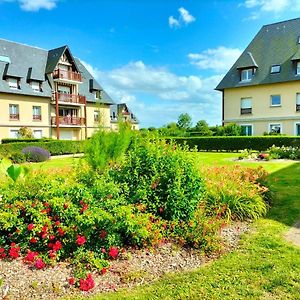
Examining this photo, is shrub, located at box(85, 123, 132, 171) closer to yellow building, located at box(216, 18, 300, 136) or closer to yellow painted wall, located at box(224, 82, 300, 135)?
yellow building, located at box(216, 18, 300, 136)

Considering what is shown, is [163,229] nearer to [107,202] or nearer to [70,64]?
[107,202]

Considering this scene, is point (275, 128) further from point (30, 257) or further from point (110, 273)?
point (30, 257)

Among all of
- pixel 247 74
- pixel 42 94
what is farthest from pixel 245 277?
pixel 42 94

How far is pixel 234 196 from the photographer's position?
18.4 ft

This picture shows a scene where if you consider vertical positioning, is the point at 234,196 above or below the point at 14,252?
above

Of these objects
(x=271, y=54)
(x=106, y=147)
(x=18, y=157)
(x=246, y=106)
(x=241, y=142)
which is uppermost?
(x=271, y=54)

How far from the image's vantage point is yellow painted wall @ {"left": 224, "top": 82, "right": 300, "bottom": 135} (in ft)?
92.9

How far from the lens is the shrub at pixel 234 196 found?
17.8 feet

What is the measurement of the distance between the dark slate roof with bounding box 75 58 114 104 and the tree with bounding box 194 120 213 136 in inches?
489

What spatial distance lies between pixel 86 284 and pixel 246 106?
2990 cm

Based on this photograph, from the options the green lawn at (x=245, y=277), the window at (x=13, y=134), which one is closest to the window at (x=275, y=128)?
the window at (x=13, y=134)

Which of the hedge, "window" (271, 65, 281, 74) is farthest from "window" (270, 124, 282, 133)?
the hedge

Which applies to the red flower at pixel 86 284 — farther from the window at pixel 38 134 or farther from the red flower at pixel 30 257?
the window at pixel 38 134

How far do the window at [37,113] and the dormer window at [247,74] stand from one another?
65.5 ft
